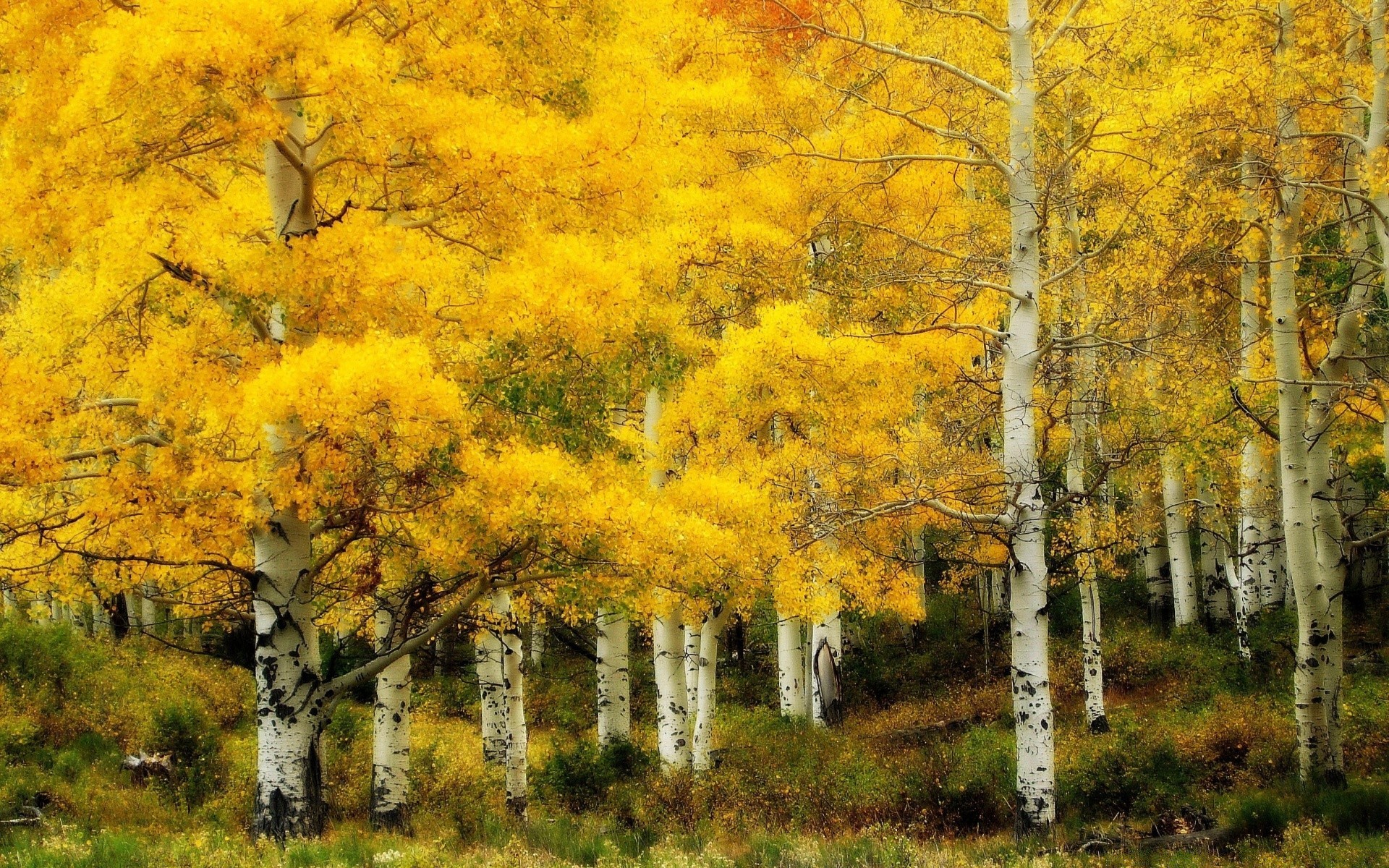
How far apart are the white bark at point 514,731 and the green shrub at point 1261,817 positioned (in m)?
6.60

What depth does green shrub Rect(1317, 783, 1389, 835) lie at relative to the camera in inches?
324

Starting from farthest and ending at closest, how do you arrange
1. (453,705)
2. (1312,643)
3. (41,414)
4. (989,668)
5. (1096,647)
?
(453,705) < (989,668) < (1096,647) < (1312,643) < (41,414)

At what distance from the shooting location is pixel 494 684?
13539 mm

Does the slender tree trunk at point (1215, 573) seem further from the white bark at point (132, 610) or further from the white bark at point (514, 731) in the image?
the white bark at point (132, 610)

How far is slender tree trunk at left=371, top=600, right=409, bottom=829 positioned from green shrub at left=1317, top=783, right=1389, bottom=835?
8.18 meters

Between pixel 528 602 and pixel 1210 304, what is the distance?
12908 mm

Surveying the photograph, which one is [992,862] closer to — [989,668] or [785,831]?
[785,831]

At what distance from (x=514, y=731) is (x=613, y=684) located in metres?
2.73

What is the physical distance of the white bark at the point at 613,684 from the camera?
43.9ft

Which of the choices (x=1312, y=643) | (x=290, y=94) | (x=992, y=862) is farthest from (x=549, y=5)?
(x=1312, y=643)

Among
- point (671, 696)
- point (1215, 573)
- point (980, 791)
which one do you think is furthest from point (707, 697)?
point (1215, 573)

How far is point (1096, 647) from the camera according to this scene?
14.6m

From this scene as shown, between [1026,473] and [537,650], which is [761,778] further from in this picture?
[537,650]

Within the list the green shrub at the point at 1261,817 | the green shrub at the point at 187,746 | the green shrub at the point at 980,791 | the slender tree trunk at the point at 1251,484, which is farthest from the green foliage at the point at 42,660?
the slender tree trunk at the point at 1251,484
